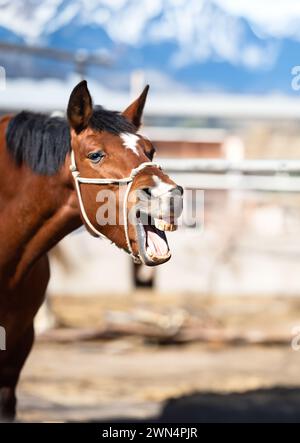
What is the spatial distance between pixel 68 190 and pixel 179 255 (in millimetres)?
7282

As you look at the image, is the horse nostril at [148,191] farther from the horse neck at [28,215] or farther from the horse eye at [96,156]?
the horse neck at [28,215]

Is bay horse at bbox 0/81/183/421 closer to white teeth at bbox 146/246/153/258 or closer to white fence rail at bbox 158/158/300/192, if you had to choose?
white teeth at bbox 146/246/153/258

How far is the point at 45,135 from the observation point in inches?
117

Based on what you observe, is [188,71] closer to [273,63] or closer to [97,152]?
[273,63]

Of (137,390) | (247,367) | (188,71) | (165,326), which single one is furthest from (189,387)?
(188,71)

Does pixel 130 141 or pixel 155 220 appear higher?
pixel 130 141

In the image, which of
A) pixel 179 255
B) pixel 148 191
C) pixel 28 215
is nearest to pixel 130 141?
pixel 148 191

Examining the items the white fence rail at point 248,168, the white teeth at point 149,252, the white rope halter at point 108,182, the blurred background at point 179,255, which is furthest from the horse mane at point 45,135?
the blurred background at point 179,255

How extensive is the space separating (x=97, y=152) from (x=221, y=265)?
296 inches

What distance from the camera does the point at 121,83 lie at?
1076 cm

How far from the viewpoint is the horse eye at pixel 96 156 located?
9.07ft

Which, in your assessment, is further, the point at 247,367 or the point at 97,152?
the point at 247,367

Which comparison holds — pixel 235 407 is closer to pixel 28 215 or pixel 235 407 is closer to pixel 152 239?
pixel 28 215

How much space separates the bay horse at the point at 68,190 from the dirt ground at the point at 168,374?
2046 millimetres
